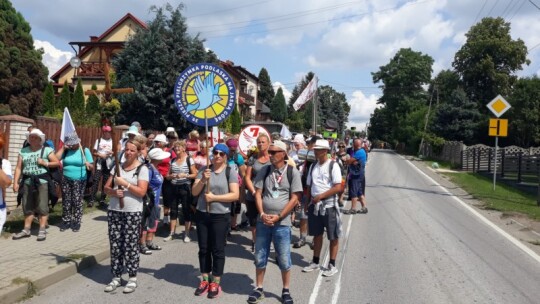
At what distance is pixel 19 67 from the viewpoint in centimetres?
3269

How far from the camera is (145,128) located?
22531 mm

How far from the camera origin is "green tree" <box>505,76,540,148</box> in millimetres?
38656

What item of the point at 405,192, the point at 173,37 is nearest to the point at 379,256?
the point at 405,192

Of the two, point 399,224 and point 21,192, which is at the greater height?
point 21,192

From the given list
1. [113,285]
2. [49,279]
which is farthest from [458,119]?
[49,279]

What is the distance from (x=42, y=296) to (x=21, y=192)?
2772mm

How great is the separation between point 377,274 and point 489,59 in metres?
51.1

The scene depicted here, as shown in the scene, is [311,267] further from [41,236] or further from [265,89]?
[265,89]

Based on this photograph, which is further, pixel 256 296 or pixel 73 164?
pixel 73 164

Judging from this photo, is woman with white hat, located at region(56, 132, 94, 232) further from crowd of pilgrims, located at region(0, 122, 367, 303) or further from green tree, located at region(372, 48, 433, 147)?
green tree, located at region(372, 48, 433, 147)

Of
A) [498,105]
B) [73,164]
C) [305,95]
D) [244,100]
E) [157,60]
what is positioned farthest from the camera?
[244,100]

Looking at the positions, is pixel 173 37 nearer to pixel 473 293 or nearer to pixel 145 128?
pixel 145 128

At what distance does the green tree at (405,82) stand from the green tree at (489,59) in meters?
14.7

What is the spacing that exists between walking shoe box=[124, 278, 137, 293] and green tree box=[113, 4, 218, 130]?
15834 millimetres
